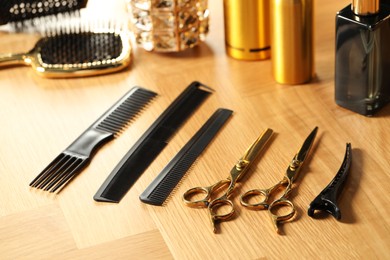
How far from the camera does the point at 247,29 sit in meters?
1.34

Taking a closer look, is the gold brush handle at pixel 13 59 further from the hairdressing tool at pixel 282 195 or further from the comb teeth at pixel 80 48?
the hairdressing tool at pixel 282 195

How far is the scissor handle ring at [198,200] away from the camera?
111 cm

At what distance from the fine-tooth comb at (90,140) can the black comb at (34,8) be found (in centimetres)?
21

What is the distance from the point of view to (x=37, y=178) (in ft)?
3.88

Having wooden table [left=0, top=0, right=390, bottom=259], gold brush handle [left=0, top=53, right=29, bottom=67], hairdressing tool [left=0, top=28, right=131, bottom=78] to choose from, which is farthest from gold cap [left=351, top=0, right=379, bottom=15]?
gold brush handle [left=0, top=53, right=29, bottom=67]

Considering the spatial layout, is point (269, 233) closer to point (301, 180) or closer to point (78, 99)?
point (301, 180)

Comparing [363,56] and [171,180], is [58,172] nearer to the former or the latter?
[171,180]

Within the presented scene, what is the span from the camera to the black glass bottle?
1.17 m

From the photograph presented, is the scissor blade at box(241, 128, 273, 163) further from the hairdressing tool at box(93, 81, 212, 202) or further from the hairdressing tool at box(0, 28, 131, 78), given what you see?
the hairdressing tool at box(0, 28, 131, 78)

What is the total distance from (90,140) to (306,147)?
0.29 m

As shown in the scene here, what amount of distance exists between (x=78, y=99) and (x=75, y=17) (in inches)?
8.9

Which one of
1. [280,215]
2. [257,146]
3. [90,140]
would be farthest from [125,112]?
[280,215]

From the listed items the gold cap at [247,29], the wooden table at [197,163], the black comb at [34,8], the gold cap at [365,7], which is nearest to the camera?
the wooden table at [197,163]

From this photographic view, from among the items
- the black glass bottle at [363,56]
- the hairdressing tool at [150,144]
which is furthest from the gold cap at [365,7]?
the hairdressing tool at [150,144]
